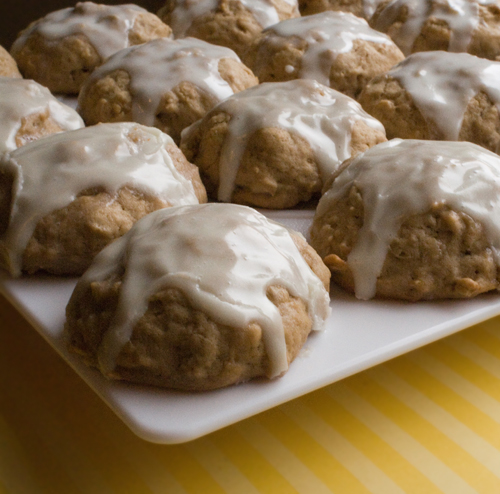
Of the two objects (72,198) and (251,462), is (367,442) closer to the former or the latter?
(251,462)

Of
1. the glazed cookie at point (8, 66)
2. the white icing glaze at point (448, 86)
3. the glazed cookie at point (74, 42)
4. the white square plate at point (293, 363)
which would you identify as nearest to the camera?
the white square plate at point (293, 363)

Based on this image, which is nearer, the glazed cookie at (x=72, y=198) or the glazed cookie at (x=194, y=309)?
the glazed cookie at (x=194, y=309)

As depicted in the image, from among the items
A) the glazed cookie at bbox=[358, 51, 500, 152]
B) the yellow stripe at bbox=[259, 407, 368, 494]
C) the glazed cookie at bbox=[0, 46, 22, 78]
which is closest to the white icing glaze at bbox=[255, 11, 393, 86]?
the glazed cookie at bbox=[358, 51, 500, 152]

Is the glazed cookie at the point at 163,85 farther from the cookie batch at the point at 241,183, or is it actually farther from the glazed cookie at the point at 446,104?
the glazed cookie at the point at 446,104

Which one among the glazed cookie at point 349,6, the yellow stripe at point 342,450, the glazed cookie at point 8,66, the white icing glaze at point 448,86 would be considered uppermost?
the white icing glaze at point 448,86

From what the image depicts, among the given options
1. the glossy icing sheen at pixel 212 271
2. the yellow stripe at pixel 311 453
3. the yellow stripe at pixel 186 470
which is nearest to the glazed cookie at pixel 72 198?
the glossy icing sheen at pixel 212 271

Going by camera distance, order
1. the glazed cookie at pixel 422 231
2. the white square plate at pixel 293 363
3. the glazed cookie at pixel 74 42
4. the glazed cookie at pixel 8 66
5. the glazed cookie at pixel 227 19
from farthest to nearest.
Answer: the glazed cookie at pixel 227 19 → the glazed cookie at pixel 74 42 → the glazed cookie at pixel 8 66 → the glazed cookie at pixel 422 231 → the white square plate at pixel 293 363

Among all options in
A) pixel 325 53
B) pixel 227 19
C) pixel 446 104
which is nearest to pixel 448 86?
pixel 446 104
